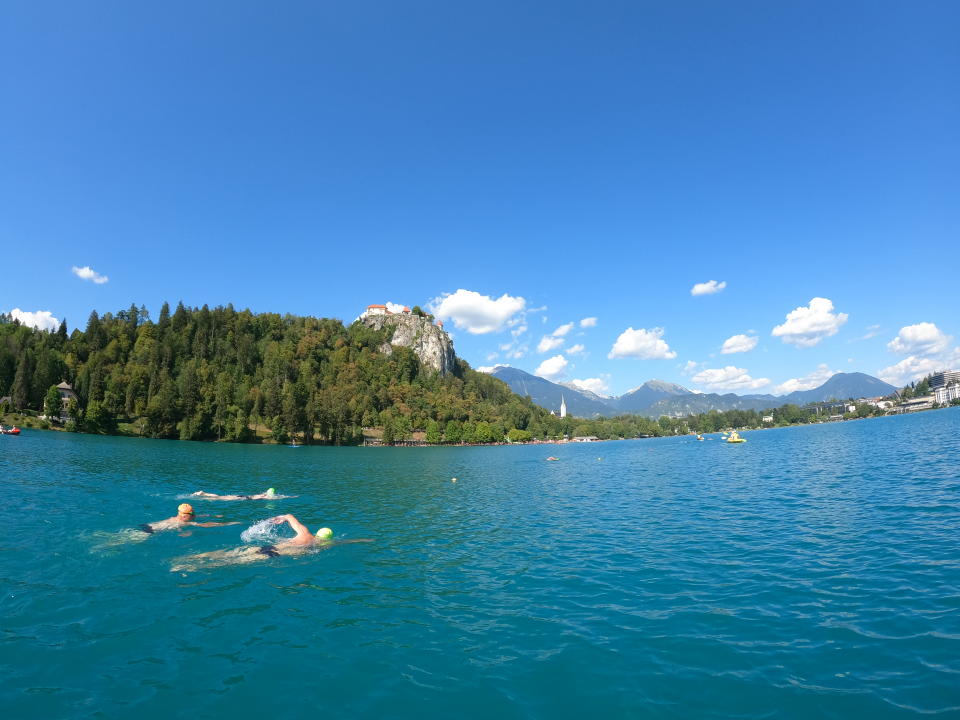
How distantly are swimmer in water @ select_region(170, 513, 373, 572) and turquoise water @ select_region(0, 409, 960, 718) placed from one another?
104 cm

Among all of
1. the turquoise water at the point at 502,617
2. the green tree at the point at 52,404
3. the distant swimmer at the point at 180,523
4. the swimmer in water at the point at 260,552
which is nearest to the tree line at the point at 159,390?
the green tree at the point at 52,404

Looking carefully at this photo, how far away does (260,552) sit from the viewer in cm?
2053

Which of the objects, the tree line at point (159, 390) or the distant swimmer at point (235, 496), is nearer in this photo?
the distant swimmer at point (235, 496)

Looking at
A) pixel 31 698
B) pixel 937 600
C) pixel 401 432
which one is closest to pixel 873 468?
pixel 937 600

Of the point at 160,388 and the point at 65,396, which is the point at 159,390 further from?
the point at 65,396

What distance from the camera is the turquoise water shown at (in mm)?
9797

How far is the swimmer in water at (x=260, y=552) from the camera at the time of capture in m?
19.1

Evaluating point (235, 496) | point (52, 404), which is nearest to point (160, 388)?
point (52, 404)

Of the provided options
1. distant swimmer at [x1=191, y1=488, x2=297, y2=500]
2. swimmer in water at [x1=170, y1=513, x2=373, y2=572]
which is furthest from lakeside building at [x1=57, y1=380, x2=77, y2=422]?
swimmer in water at [x1=170, y1=513, x2=373, y2=572]

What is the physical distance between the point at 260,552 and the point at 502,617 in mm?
12368

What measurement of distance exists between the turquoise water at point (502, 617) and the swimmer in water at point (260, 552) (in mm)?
1038

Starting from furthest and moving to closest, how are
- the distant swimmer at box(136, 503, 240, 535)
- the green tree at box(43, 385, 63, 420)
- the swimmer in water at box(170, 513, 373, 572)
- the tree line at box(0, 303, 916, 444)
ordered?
the tree line at box(0, 303, 916, 444) < the green tree at box(43, 385, 63, 420) < the distant swimmer at box(136, 503, 240, 535) < the swimmer in water at box(170, 513, 373, 572)

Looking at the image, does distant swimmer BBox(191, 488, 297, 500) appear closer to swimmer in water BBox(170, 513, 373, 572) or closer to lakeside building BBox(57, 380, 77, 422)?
swimmer in water BBox(170, 513, 373, 572)

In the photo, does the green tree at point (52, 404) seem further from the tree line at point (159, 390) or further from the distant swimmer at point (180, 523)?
the distant swimmer at point (180, 523)
